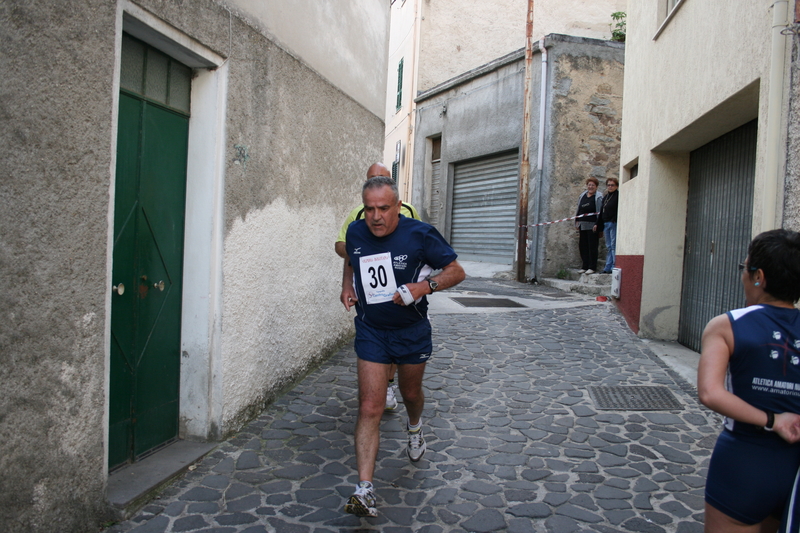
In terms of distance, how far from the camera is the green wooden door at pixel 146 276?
3.51 m

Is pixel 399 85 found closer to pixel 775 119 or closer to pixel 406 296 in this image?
pixel 775 119

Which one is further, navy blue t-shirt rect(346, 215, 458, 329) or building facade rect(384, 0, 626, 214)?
building facade rect(384, 0, 626, 214)

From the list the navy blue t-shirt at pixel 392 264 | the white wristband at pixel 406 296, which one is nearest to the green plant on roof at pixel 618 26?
the navy blue t-shirt at pixel 392 264

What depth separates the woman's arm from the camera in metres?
1.97

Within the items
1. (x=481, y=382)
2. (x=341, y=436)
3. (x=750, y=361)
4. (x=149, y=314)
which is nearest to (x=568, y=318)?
(x=481, y=382)

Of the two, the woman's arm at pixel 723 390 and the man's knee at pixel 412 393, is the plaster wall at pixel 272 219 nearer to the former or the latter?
the man's knee at pixel 412 393

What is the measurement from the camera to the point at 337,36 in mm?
6223

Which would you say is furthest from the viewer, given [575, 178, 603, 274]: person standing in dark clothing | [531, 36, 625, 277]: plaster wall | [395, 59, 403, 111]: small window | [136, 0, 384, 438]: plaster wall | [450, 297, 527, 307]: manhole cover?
[395, 59, 403, 111]: small window

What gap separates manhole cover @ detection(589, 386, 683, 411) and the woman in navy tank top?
3123 millimetres

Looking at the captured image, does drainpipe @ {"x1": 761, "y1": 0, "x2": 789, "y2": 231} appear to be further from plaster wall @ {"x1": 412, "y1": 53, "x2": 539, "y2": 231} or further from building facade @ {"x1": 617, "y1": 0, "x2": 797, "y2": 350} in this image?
plaster wall @ {"x1": 412, "y1": 53, "x2": 539, "y2": 231}

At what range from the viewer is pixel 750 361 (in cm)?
205

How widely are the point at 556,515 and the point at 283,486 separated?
154cm

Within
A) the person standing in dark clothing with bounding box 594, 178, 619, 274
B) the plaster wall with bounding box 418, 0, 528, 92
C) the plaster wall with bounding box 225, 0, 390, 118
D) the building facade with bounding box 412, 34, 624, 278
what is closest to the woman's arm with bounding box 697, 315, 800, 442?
the plaster wall with bounding box 225, 0, 390, 118

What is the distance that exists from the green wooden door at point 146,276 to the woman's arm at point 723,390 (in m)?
2.92
